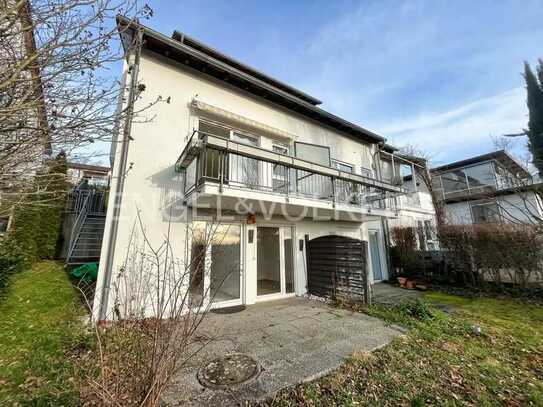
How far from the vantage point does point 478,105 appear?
13.6m

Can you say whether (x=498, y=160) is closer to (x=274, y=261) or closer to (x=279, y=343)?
(x=274, y=261)

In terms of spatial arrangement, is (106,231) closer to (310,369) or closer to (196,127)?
(196,127)

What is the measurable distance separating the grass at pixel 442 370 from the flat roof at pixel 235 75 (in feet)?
26.0

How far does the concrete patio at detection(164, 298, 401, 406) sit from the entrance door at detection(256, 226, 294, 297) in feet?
4.29

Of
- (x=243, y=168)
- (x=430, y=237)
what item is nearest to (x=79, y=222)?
(x=243, y=168)


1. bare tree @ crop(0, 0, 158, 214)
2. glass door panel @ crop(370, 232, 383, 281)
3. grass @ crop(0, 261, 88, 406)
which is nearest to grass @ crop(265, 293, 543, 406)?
grass @ crop(0, 261, 88, 406)

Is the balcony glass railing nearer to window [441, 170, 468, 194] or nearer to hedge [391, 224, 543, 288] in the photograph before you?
hedge [391, 224, 543, 288]

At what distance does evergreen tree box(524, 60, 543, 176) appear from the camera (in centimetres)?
1498

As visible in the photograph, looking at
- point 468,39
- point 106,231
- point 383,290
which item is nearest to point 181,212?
point 106,231

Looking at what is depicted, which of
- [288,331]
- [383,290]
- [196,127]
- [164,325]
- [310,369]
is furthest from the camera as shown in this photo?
[383,290]

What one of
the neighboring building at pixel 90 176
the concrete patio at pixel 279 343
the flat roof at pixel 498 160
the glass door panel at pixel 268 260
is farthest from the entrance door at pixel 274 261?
the flat roof at pixel 498 160

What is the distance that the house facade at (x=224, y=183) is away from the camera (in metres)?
6.14

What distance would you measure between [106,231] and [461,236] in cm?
1390

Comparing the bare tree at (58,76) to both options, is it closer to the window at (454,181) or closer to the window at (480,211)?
the window at (480,211)
